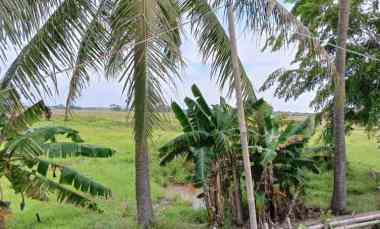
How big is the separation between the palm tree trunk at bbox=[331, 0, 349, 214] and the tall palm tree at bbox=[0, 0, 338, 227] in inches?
109

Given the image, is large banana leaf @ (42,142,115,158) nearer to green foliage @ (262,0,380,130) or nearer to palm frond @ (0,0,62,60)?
palm frond @ (0,0,62,60)

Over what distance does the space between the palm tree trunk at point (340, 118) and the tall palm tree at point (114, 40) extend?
109 inches

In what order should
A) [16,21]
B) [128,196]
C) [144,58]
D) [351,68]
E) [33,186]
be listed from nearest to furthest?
[16,21] < [144,58] < [33,186] < [128,196] < [351,68]

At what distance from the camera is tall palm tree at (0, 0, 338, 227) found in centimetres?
454

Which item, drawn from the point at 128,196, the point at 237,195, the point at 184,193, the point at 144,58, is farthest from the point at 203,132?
the point at 184,193

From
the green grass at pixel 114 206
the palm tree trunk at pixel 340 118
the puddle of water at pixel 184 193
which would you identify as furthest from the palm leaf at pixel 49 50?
the puddle of water at pixel 184 193

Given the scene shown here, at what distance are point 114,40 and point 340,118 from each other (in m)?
5.10

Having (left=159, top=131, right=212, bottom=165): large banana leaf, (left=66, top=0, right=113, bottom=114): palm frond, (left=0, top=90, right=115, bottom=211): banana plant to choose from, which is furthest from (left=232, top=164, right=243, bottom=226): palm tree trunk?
(left=66, top=0, right=113, bottom=114): palm frond

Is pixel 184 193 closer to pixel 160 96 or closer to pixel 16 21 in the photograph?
pixel 160 96

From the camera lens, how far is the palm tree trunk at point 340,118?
796 centimetres

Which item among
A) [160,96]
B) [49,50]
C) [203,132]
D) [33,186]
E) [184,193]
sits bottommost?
[184,193]

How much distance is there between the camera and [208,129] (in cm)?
777

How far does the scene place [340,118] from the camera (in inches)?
320

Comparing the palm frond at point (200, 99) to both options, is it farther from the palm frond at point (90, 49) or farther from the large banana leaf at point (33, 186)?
the large banana leaf at point (33, 186)
